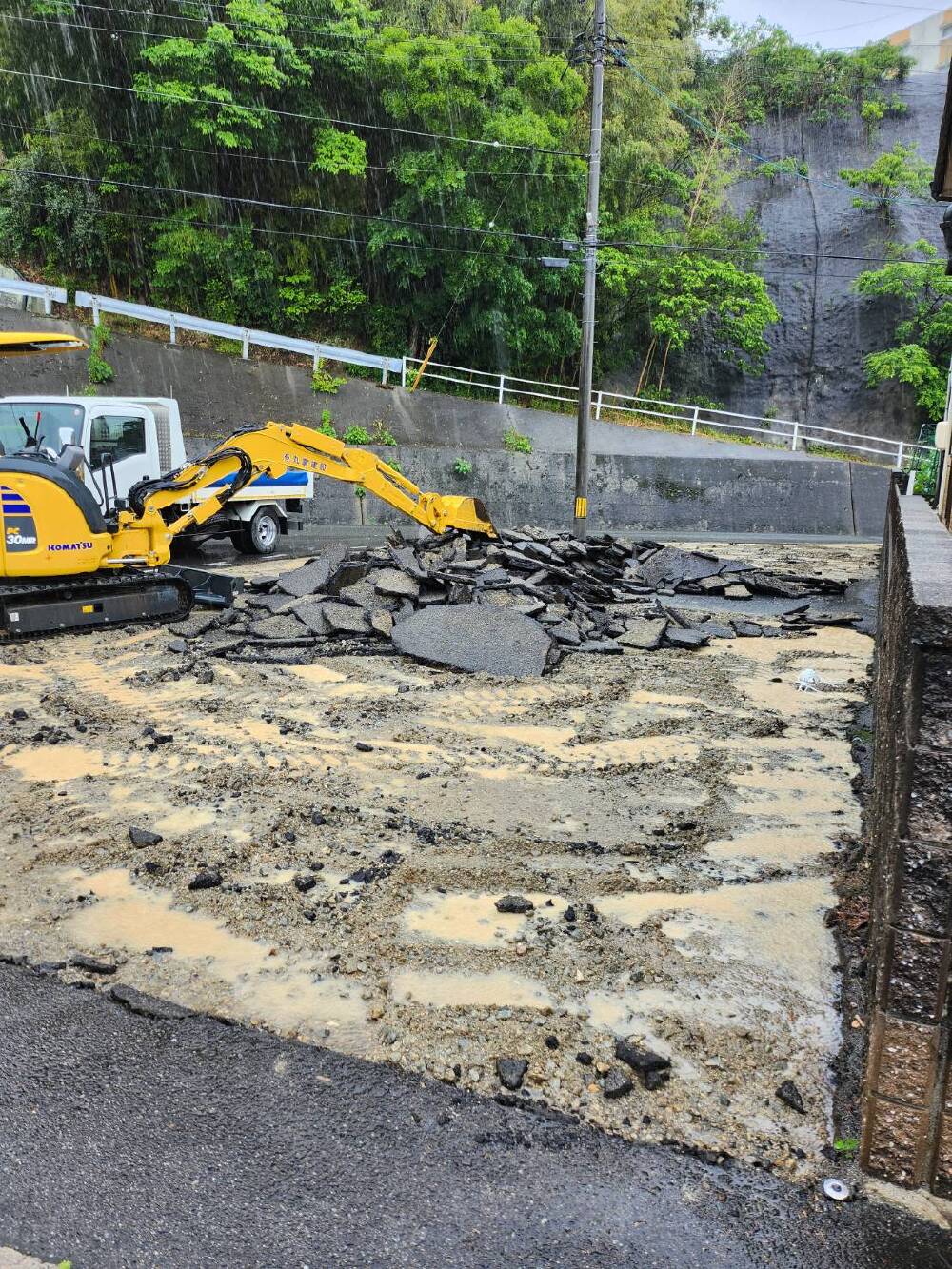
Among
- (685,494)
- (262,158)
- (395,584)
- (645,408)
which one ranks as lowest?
(685,494)

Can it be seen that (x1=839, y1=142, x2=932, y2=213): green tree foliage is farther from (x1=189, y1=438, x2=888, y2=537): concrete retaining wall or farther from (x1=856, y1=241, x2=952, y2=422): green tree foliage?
(x1=189, y1=438, x2=888, y2=537): concrete retaining wall

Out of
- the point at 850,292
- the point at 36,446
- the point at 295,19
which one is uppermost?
the point at 295,19

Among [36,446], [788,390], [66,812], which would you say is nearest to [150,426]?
[36,446]

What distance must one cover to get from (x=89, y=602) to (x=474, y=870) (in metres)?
7.34

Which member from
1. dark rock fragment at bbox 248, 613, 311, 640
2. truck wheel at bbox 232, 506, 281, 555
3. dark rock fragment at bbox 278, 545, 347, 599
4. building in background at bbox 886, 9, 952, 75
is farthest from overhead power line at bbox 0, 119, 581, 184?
building in background at bbox 886, 9, 952, 75

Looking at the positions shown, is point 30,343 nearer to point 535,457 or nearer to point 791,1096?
point 791,1096

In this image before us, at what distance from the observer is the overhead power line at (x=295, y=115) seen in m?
24.3

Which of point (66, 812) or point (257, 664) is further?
point (257, 664)

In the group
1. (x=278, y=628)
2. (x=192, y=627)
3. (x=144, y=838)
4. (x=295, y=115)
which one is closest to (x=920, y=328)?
(x=295, y=115)

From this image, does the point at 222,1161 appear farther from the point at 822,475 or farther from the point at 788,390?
the point at 788,390

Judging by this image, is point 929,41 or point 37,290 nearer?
point 37,290

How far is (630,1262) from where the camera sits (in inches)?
101

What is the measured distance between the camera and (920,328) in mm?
35188

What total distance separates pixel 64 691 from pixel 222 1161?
639cm
